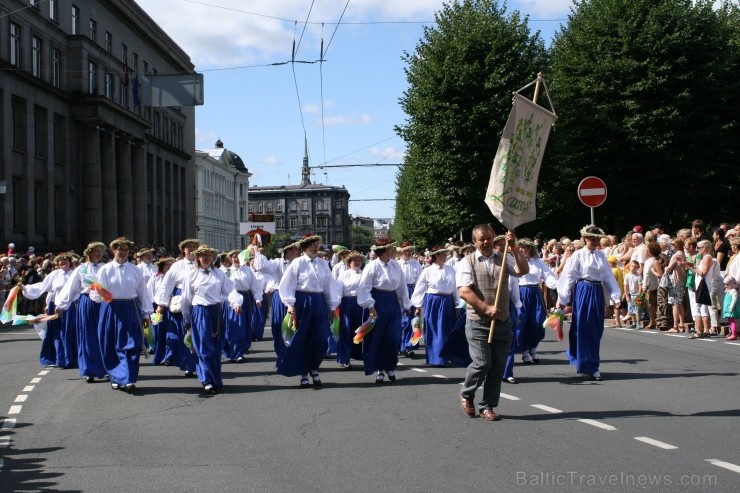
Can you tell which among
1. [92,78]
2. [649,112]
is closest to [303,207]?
[92,78]

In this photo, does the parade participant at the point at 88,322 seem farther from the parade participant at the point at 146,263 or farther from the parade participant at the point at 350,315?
the parade participant at the point at 350,315

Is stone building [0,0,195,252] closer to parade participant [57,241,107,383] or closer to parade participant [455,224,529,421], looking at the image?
parade participant [57,241,107,383]

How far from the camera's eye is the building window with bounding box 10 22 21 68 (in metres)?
38.4

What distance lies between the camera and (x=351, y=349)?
14578 mm

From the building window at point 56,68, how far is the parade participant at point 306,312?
35.3 m

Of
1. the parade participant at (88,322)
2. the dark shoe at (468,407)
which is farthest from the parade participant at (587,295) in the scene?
the parade participant at (88,322)

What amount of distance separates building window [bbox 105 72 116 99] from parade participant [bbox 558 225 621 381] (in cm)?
4289

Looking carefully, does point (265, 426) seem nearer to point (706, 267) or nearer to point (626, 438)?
point (626, 438)

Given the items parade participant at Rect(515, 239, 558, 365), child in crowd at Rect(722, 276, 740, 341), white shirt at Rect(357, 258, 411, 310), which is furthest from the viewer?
child in crowd at Rect(722, 276, 740, 341)

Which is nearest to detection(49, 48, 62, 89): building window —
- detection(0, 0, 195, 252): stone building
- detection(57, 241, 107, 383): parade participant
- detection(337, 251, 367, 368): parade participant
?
detection(0, 0, 195, 252): stone building

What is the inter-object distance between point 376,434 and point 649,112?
25482mm

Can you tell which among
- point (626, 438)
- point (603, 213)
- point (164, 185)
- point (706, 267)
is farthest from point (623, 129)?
point (164, 185)

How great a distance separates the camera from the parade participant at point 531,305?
1402 cm

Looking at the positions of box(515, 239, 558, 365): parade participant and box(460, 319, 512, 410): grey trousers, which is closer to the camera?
box(460, 319, 512, 410): grey trousers
